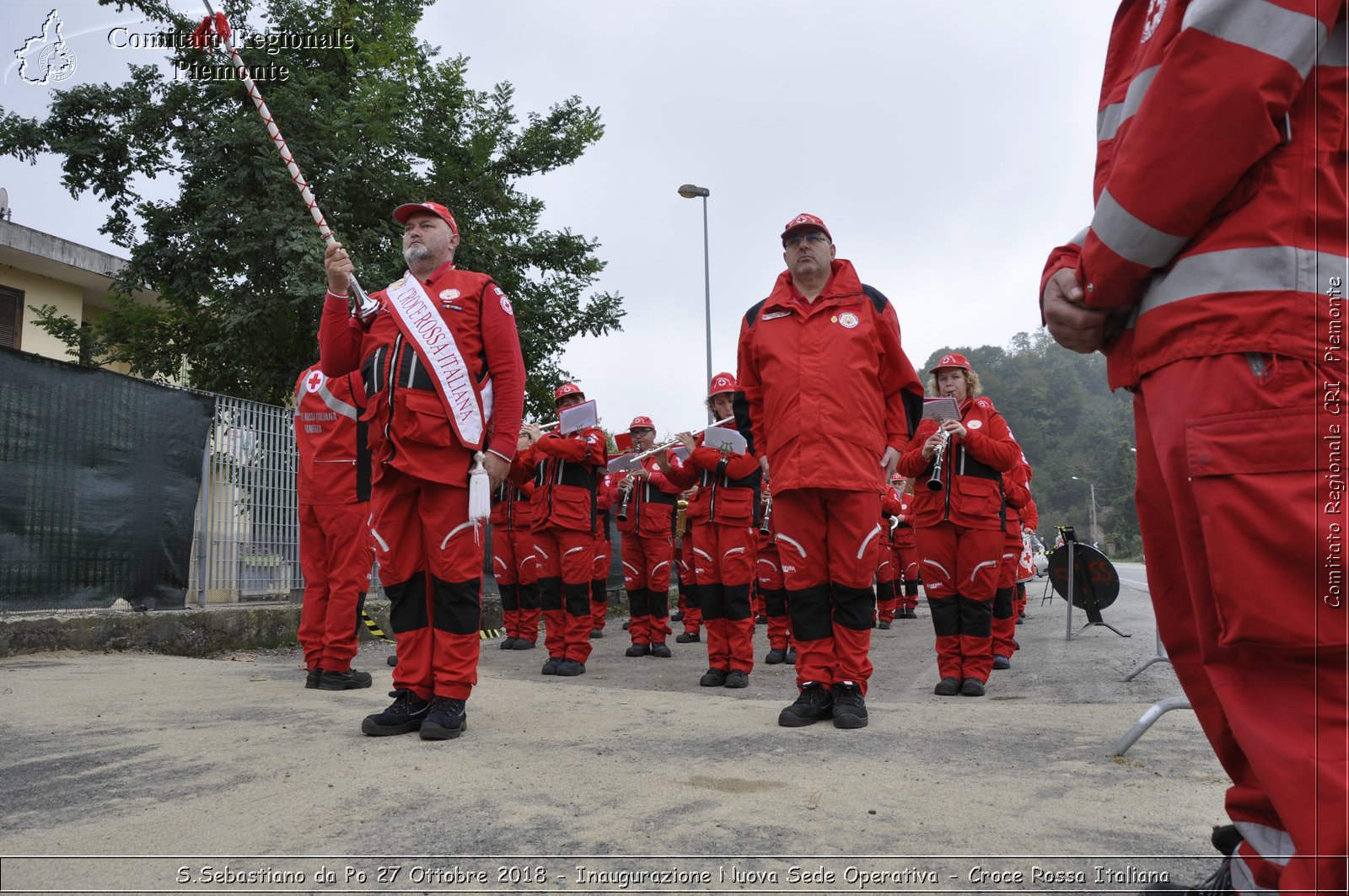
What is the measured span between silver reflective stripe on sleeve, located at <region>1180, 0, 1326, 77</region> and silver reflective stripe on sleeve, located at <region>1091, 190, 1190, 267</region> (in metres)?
0.33

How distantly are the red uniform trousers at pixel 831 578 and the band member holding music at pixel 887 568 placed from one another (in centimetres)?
821

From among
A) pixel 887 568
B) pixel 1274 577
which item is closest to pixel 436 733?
pixel 1274 577

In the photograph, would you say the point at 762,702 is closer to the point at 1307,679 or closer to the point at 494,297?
the point at 494,297

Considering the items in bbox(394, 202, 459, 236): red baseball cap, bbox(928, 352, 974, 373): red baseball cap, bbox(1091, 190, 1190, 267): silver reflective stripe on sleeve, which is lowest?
bbox(1091, 190, 1190, 267): silver reflective stripe on sleeve

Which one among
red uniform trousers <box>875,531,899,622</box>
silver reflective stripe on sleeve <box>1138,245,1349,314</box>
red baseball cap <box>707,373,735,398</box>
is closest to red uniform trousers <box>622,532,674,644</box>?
red baseball cap <box>707,373,735,398</box>

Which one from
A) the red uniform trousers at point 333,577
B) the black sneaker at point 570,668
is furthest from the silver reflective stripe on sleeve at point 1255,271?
the black sneaker at point 570,668

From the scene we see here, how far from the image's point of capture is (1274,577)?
153cm

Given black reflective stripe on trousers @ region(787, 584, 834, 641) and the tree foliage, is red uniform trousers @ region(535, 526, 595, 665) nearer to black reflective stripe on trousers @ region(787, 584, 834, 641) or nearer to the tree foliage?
black reflective stripe on trousers @ region(787, 584, 834, 641)

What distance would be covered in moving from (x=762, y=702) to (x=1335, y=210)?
3.99 m

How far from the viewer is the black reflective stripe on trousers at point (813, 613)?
451 centimetres

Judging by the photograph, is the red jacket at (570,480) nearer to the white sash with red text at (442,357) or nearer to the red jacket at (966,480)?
the red jacket at (966,480)

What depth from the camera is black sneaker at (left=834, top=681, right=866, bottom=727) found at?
13.7ft

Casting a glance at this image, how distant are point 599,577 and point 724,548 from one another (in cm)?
332

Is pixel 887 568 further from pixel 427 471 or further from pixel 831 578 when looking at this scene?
pixel 427 471
